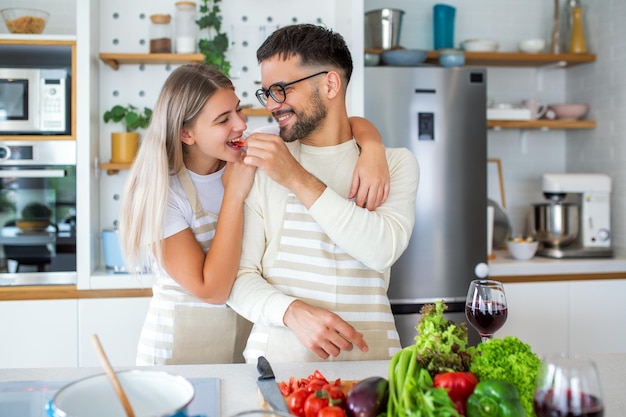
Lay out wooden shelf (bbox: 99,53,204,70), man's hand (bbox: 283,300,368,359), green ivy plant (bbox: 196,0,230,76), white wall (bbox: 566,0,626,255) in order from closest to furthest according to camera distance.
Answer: man's hand (bbox: 283,300,368,359)
wooden shelf (bbox: 99,53,204,70)
green ivy plant (bbox: 196,0,230,76)
white wall (bbox: 566,0,626,255)

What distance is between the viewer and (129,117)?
10.8 ft

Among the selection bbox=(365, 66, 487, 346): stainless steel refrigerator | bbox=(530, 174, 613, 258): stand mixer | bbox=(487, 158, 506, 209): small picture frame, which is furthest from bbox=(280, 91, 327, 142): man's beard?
bbox=(487, 158, 506, 209): small picture frame

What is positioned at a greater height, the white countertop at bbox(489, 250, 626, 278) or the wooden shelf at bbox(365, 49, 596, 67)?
the wooden shelf at bbox(365, 49, 596, 67)

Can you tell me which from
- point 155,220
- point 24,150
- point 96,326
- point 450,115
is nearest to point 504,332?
point 450,115

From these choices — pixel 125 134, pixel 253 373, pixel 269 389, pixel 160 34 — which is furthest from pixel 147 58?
pixel 269 389

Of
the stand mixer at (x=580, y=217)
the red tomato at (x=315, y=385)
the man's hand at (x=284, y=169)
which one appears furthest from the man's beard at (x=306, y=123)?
the stand mixer at (x=580, y=217)

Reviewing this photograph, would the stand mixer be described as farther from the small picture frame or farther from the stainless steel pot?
the small picture frame

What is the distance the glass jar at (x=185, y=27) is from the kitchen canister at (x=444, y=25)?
4.58 ft

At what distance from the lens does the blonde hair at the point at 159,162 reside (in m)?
1.74

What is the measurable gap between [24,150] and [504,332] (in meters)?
2.49

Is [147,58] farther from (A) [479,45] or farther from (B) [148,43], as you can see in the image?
(A) [479,45]

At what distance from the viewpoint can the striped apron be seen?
1.66m

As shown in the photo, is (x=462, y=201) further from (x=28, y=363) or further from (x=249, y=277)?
(x=28, y=363)

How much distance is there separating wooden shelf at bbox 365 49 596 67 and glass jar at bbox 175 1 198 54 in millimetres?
1271
